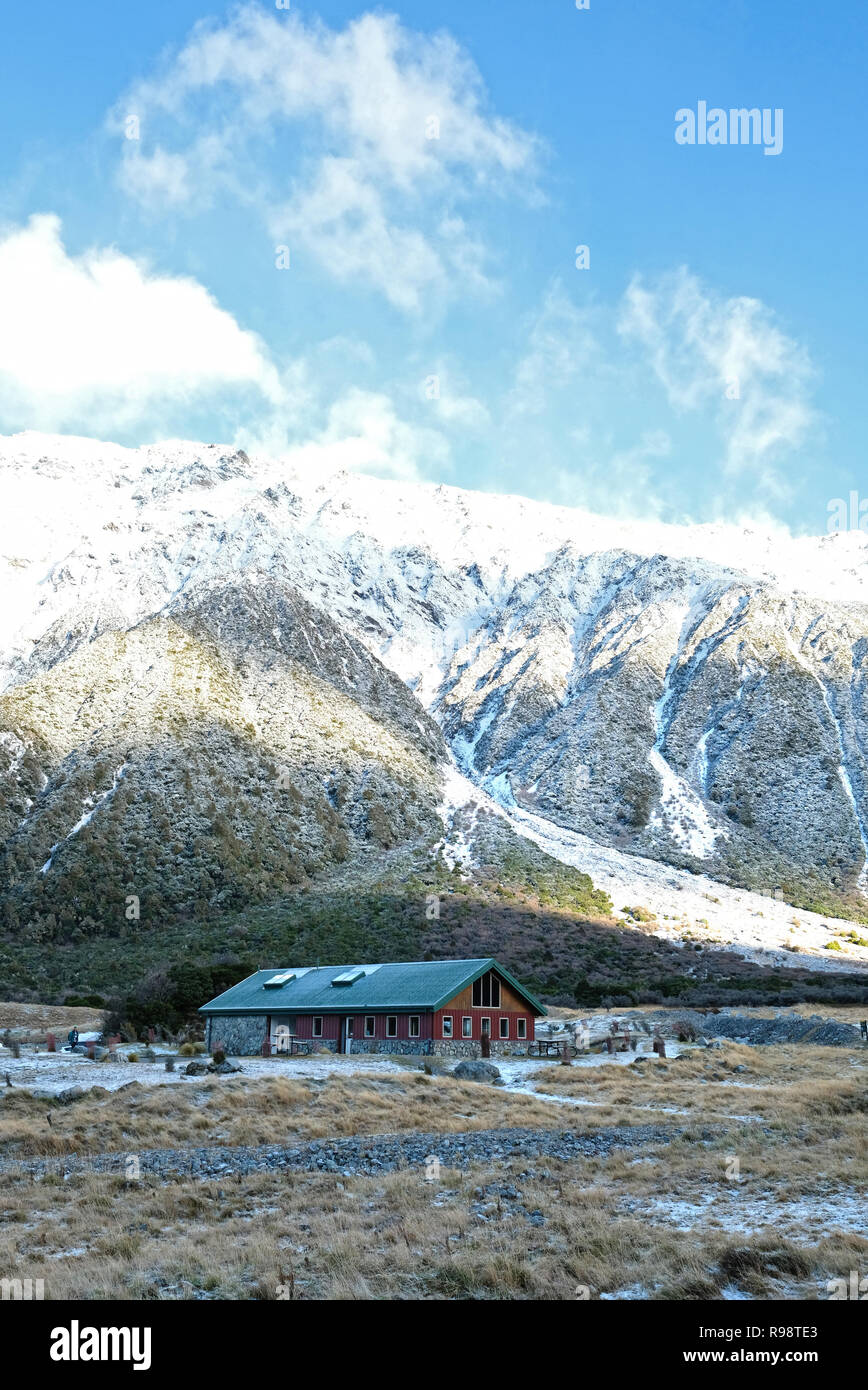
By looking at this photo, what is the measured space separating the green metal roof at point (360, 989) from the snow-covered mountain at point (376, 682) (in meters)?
38.3

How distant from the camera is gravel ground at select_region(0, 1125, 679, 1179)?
18.0 meters

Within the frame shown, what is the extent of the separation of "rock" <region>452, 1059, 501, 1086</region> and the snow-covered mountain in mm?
50938

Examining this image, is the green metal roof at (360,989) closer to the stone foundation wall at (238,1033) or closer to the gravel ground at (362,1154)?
the stone foundation wall at (238,1033)

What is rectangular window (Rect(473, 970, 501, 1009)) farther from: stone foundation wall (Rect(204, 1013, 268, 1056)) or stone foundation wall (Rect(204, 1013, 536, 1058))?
stone foundation wall (Rect(204, 1013, 268, 1056))

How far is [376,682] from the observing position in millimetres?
136875

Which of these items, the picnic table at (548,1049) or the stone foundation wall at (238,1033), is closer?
the picnic table at (548,1049)

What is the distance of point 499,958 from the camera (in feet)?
221

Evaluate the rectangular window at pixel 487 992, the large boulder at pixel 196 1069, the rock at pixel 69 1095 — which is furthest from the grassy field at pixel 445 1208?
the rectangular window at pixel 487 992

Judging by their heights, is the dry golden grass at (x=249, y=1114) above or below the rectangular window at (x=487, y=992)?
below

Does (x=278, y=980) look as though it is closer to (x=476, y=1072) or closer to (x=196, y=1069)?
(x=196, y=1069)

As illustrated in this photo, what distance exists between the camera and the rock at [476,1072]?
106ft

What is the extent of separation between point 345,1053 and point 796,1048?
1897 cm

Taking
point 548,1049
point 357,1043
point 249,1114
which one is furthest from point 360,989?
point 249,1114
